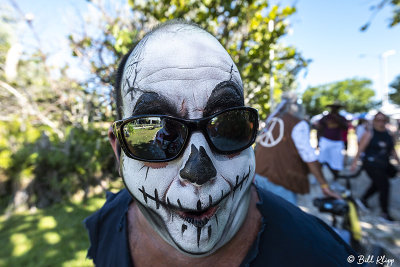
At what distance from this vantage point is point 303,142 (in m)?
2.19

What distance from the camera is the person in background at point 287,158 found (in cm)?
223

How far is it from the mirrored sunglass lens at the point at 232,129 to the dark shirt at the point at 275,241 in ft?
1.27

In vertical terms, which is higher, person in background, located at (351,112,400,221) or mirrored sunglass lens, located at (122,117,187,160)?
mirrored sunglass lens, located at (122,117,187,160)

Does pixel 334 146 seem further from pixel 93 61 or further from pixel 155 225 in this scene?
pixel 93 61

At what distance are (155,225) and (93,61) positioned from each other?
11.2ft

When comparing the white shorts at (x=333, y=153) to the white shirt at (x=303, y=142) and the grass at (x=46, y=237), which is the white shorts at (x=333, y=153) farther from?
the grass at (x=46, y=237)

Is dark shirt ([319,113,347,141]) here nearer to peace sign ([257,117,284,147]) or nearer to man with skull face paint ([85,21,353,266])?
peace sign ([257,117,284,147])

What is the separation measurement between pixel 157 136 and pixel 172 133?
6cm

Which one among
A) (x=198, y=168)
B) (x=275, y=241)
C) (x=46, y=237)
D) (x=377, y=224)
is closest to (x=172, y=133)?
(x=198, y=168)

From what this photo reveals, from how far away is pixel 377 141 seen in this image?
3580mm

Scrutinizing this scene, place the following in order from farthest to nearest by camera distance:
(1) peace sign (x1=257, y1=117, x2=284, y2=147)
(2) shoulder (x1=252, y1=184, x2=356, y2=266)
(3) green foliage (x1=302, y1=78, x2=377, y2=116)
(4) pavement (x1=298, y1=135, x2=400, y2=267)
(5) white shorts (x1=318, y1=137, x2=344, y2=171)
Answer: (3) green foliage (x1=302, y1=78, x2=377, y2=116)
(5) white shorts (x1=318, y1=137, x2=344, y2=171)
(4) pavement (x1=298, y1=135, x2=400, y2=267)
(1) peace sign (x1=257, y1=117, x2=284, y2=147)
(2) shoulder (x1=252, y1=184, x2=356, y2=266)

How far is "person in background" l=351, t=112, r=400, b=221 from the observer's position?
3490 millimetres

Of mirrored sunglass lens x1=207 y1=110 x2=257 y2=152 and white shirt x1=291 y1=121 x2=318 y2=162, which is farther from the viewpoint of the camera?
white shirt x1=291 y1=121 x2=318 y2=162

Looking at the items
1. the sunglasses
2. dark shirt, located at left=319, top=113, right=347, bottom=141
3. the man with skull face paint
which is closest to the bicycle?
the man with skull face paint
